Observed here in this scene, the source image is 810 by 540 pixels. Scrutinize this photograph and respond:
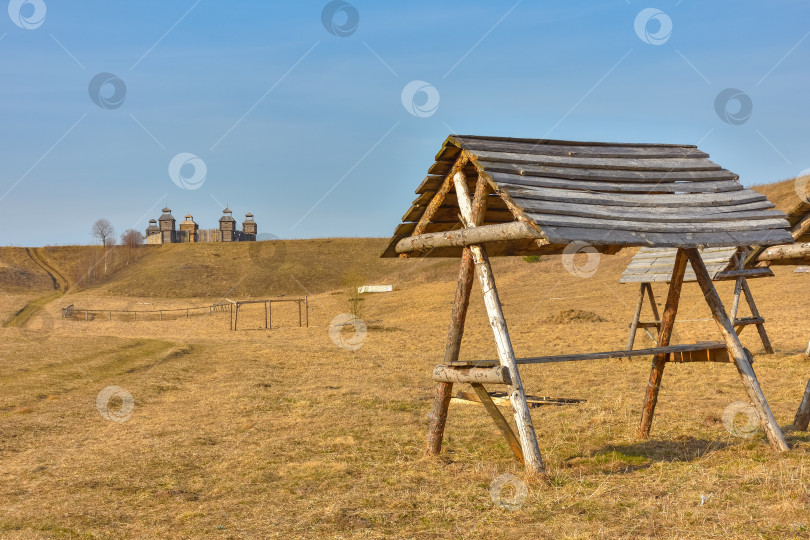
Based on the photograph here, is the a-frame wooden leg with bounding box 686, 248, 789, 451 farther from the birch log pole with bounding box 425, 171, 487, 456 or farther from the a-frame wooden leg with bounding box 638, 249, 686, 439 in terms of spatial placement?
the birch log pole with bounding box 425, 171, 487, 456

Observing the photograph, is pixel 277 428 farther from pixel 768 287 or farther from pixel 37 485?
pixel 768 287

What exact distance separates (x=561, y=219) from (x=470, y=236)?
1188mm

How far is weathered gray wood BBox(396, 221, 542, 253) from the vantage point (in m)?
7.23

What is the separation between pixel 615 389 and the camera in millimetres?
13883

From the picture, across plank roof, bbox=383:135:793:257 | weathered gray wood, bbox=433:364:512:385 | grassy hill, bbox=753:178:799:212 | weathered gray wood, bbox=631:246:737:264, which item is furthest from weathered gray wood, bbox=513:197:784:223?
grassy hill, bbox=753:178:799:212

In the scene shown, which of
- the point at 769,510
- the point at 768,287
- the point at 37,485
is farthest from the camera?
the point at 768,287

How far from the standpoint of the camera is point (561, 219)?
283 inches

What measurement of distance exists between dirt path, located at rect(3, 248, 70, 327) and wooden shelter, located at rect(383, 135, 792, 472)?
39537 mm

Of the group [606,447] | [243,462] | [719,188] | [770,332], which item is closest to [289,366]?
[243,462]

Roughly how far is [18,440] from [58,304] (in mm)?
51207

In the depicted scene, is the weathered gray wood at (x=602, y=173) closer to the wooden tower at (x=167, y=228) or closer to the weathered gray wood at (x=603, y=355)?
the weathered gray wood at (x=603, y=355)

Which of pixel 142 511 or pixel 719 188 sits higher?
pixel 719 188

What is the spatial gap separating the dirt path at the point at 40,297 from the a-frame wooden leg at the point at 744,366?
136ft

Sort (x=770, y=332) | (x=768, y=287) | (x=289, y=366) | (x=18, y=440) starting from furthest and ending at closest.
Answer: (x=768, y=287), (x=770, y=332), (x=289, y=366), (x=18, y=440)
